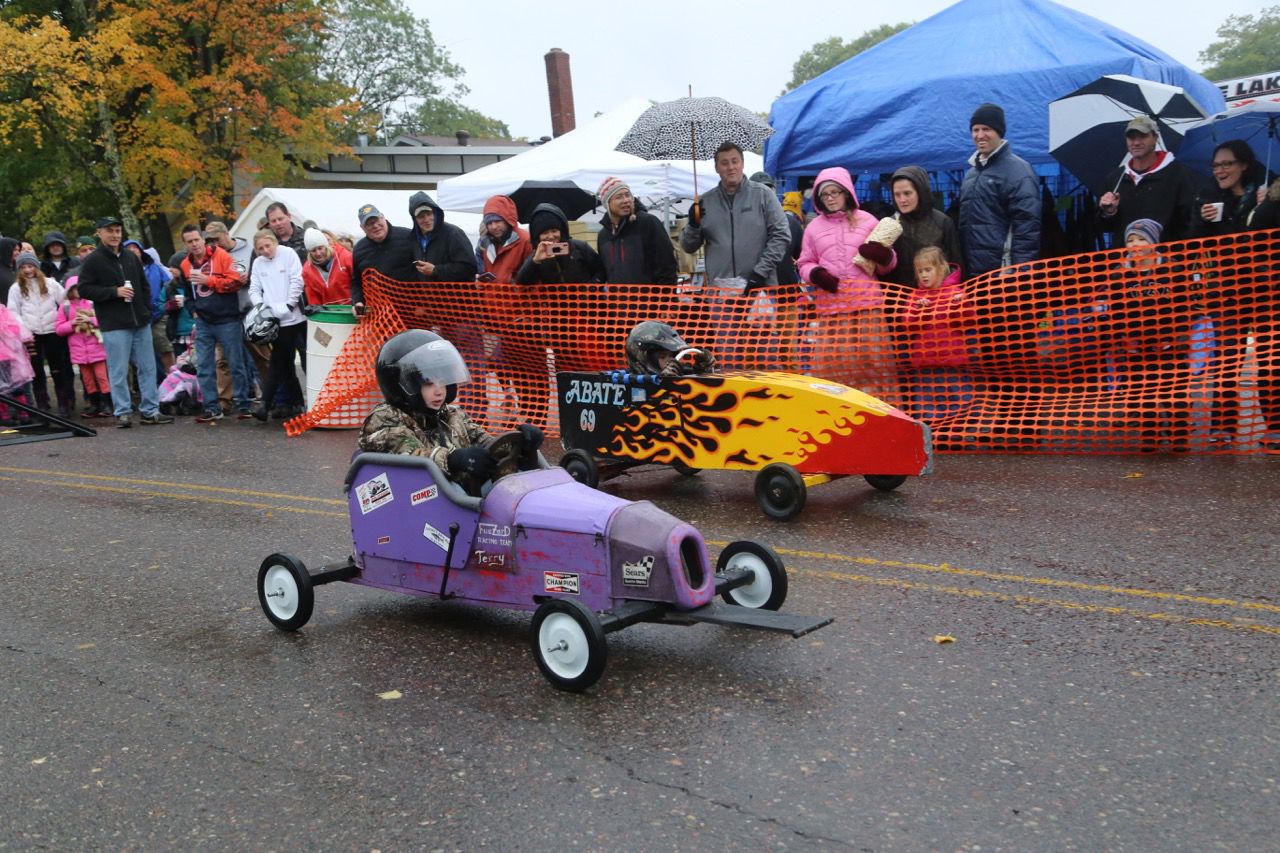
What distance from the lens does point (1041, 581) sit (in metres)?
5.67

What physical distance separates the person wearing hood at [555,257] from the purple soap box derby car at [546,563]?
536 cm

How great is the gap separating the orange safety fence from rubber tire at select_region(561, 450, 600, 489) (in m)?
2.32

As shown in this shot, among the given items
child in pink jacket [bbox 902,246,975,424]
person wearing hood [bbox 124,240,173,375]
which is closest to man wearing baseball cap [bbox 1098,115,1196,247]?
child in pink jacket [bbox 902,246,975,424]

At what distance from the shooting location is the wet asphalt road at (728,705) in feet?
11.7

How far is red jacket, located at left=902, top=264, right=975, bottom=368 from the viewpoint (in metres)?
9.30

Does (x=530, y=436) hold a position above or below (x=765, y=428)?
above

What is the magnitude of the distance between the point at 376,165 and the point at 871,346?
35.7m

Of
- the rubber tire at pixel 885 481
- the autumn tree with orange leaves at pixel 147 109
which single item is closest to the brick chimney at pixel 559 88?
the autumn tree with orange leaves at pixel 147 109

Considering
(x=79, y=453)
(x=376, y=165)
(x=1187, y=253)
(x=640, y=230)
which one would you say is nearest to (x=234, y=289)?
(x=79, y=453)

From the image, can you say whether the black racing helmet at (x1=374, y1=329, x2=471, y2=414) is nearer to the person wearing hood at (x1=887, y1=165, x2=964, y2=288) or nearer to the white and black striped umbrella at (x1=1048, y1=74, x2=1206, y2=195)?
the person wearing hood at (x1=887, y1=165, x2=964, y2=288)

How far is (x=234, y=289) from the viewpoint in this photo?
1340 cm

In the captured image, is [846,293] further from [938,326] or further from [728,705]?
[728,705]

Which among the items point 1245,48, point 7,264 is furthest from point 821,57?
point 7,264

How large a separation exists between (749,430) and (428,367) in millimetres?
2773
